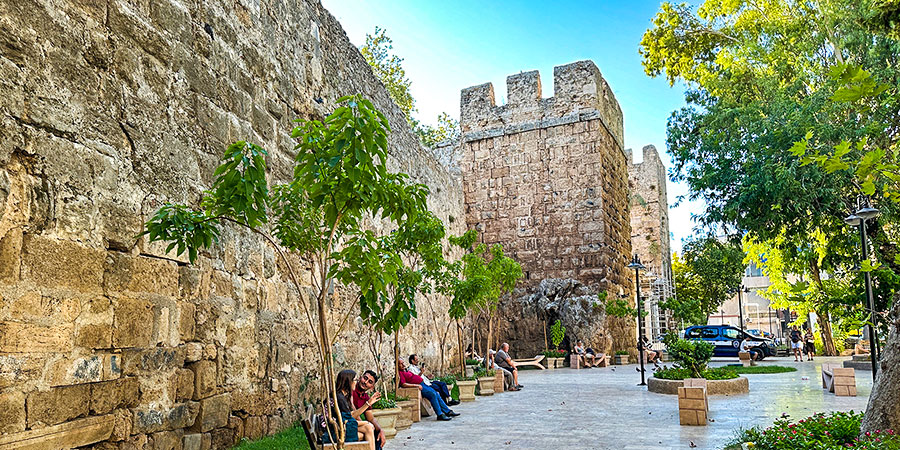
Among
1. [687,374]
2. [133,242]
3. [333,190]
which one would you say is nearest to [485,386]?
[687,374]

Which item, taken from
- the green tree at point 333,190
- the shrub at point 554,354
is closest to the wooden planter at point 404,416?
the green tree at point 333,190

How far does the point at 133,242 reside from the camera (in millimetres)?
4312

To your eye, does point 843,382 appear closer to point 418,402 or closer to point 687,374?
point 687,374

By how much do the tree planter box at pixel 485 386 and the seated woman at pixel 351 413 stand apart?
5.22 meters

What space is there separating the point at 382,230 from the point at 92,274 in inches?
262

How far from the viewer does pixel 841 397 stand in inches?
368

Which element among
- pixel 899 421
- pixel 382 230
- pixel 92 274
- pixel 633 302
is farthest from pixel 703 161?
pixel 92 274

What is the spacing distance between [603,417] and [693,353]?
300 cm

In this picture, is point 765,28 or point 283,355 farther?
point 765,28

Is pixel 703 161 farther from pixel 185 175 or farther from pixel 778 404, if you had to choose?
pixel 185 175

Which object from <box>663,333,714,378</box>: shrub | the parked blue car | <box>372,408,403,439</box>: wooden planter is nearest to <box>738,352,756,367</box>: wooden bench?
the parked blue car

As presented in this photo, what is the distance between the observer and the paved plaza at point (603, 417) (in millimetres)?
6176

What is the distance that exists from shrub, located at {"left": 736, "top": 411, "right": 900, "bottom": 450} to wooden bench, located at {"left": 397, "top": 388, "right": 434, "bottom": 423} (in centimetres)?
372

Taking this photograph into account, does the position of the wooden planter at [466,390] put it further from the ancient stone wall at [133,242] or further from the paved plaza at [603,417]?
the ancient stone wall at [133,242]
